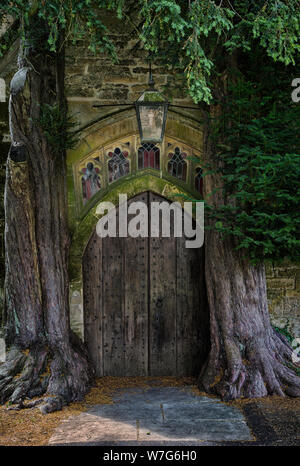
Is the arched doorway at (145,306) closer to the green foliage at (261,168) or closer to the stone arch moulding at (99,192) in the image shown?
the stone arch moulding at (99,192)

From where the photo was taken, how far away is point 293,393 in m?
4.76

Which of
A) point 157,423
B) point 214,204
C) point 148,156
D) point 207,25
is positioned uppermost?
point 207,25

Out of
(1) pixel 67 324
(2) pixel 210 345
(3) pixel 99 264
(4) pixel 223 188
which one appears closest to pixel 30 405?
(1) pixel 67 324

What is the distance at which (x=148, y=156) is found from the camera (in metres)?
5.72

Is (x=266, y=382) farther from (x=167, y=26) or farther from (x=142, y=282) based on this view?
(x=167, y=26)

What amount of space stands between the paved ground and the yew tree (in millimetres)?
348

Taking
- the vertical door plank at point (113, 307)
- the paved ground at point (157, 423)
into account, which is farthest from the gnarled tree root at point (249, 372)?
the vertical door plank at point (113, 307)

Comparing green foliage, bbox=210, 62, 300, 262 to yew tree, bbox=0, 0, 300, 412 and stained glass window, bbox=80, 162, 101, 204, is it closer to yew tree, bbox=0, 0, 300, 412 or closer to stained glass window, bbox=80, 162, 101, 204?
yew tree, bbox=0, 0, 300, 412

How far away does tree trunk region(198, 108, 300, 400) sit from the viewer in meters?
4.82

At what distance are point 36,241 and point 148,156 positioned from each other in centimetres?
170

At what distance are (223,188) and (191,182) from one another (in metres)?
0.67

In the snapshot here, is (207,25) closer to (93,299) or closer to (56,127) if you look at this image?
(56,127)

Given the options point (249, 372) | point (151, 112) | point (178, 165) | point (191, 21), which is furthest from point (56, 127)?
point (249, 372)

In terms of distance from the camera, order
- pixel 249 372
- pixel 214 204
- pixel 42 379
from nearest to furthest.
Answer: pixel 42 379
pixel 249 372
pixel 214 204
